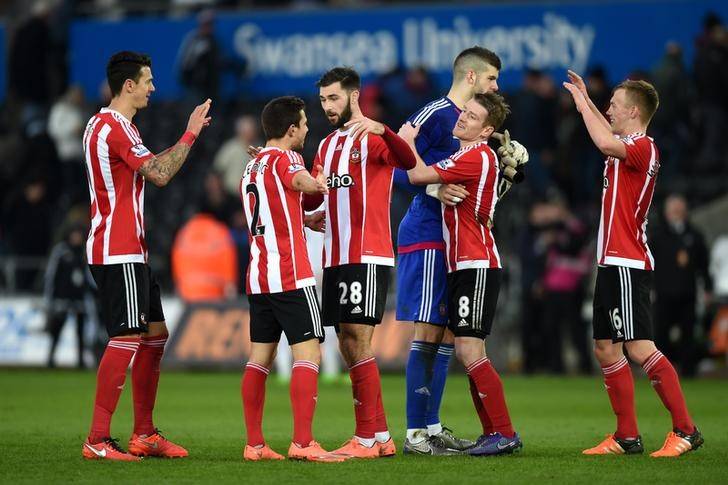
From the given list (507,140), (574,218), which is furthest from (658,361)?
(574,218)

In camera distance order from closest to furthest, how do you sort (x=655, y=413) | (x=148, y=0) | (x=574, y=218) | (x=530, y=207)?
(x=655, y=413)
(x=574, y=218)
(x=530, y=207)
(x=148, y=0)

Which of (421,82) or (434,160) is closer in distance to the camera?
(434,160)

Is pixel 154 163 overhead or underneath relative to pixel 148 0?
underneath

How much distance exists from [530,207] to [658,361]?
11.8m

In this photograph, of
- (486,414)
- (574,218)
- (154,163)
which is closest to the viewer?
(154,163)

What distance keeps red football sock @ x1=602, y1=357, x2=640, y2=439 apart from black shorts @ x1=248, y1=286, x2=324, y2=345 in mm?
2148

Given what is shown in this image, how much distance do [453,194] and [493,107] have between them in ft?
2.24

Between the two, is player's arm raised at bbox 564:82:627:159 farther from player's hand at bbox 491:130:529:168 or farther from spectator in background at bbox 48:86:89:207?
spectator in background at bbox 48:86:89:207

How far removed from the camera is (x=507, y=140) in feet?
32.2

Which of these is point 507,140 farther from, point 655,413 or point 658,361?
point 655,413

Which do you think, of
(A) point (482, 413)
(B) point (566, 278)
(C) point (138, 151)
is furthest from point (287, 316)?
(B) point (566, 278)

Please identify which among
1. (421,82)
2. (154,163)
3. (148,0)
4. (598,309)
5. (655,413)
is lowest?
(655,413)

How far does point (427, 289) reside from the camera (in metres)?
9.73

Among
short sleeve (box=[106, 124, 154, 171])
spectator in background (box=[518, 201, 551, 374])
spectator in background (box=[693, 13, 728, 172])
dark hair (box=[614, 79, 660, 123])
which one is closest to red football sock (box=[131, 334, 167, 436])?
short sleeve (box=[106, 124, 154, 171])
